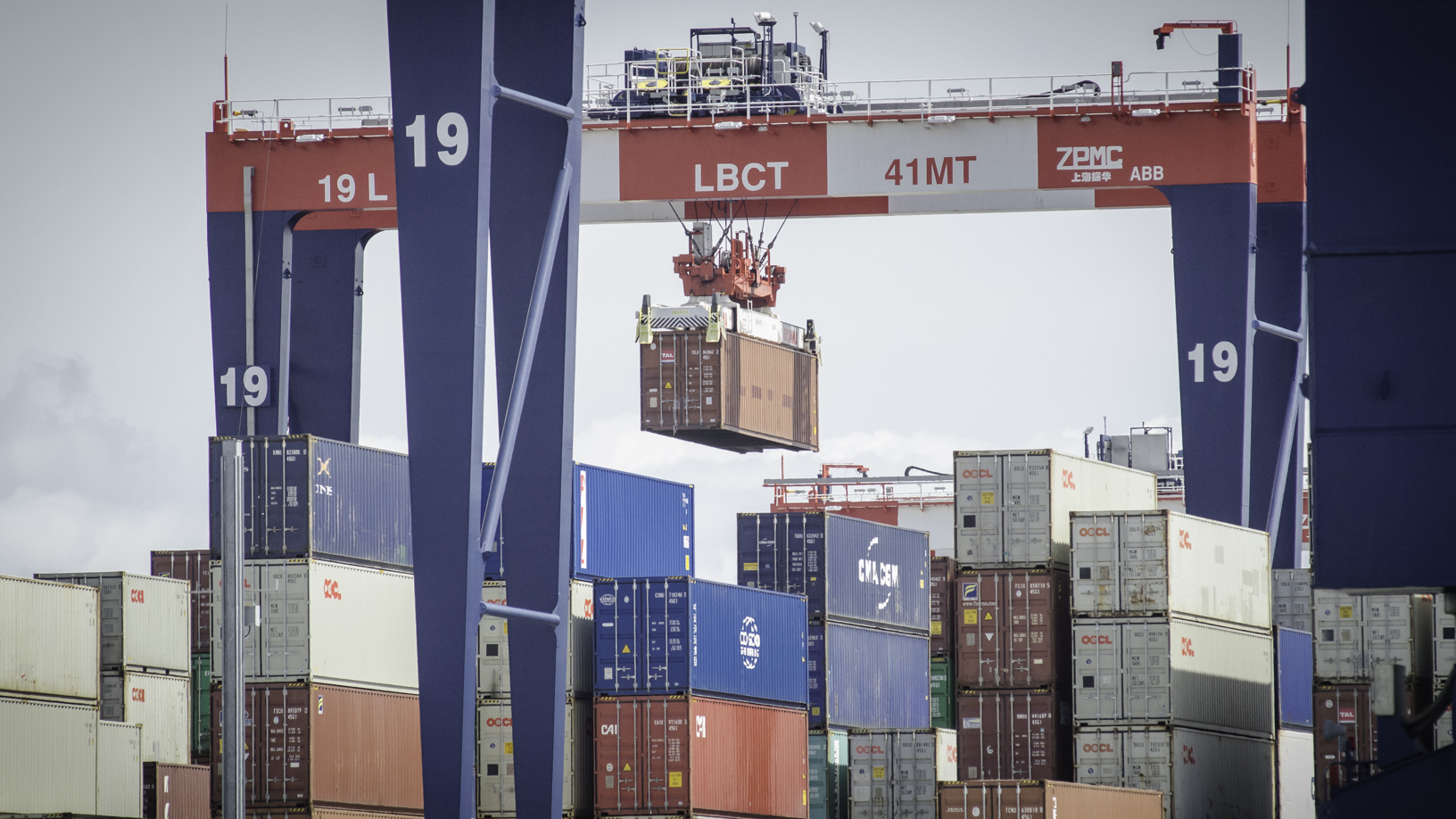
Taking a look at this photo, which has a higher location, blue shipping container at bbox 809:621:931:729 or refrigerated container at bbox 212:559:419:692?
refrigerated container at bbox 212:559:419:692

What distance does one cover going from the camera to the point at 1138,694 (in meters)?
31.2

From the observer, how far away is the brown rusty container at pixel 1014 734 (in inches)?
1271

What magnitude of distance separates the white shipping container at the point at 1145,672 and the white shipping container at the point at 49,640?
15.3m

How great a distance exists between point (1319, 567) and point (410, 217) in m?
10.9

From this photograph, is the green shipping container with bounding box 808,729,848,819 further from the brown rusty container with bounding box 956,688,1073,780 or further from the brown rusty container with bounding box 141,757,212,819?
the brown rusty container with bounding box 141,757,212,819

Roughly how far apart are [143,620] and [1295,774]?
68.2 ft

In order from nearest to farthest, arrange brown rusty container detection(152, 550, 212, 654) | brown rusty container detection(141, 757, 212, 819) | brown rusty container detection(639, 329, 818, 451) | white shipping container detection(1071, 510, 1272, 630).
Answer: white shipping container detection(1071, 510, 1272, 630)
brown rusty container detection(141, 757, 212, 819)
brown rusty container detection(152, 550, 212, 654)
brown rusty container detection(639, 329, 818, 451)

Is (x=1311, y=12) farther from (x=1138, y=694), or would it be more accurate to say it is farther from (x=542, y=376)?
(x=1138, y=694)

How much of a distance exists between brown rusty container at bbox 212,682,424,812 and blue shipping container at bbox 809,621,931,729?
8.18m

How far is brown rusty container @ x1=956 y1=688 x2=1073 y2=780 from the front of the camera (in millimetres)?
32281

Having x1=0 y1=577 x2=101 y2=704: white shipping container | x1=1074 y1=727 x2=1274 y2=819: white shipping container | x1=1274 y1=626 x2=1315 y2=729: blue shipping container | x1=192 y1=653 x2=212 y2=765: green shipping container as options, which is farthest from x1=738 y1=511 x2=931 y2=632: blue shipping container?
x1=192 y1=653 x2=212 y2=765: green shipping container

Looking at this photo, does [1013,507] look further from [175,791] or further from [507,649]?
[175,791]

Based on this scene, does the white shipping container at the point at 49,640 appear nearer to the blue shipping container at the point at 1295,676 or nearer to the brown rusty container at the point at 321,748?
the brown rusty container at the point at 321,748

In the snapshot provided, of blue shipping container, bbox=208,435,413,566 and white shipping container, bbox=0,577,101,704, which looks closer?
blue shipping container, bbox=208,435,413,566
